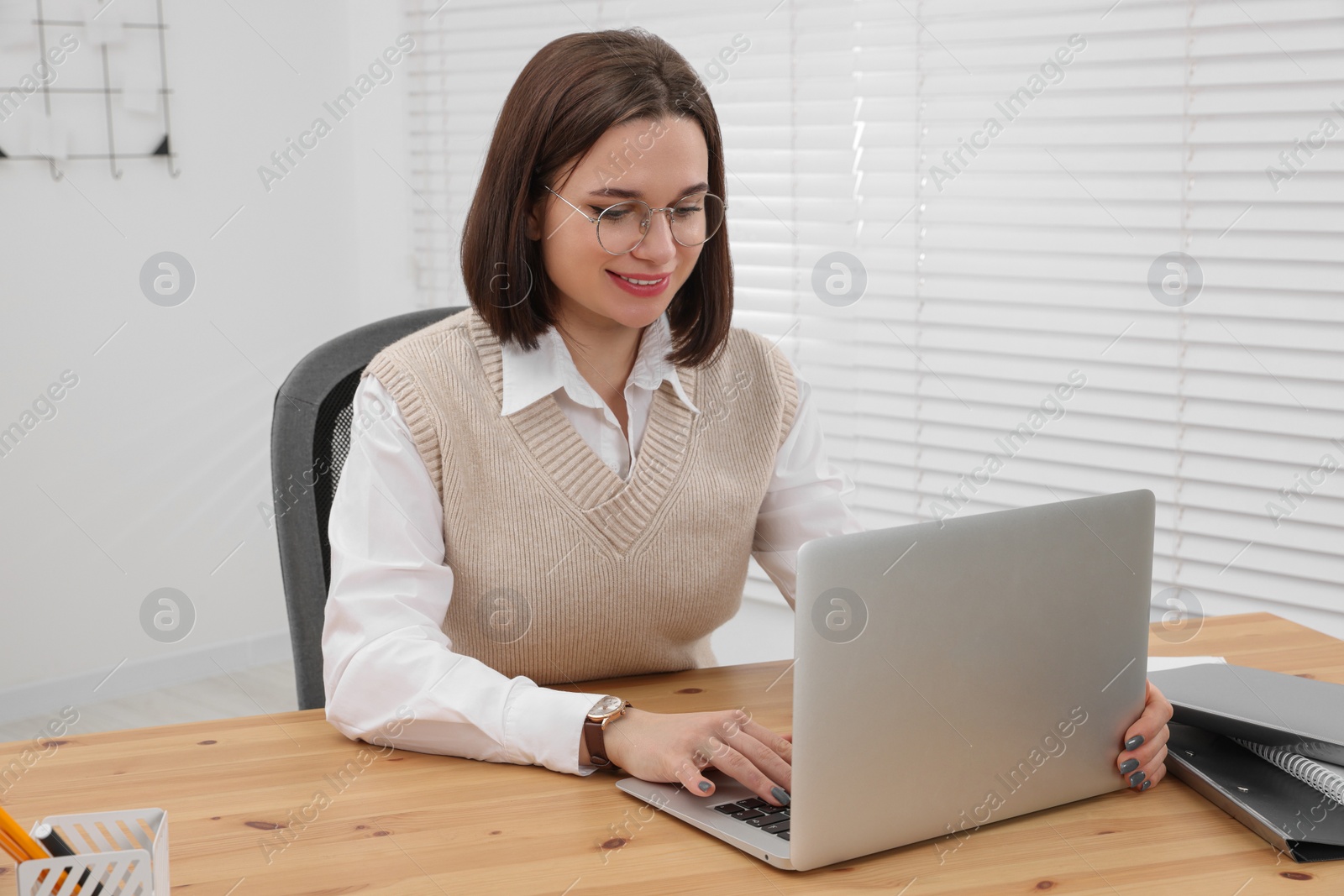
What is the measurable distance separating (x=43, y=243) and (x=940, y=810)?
284 centimetres

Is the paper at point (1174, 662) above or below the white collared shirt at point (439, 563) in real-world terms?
below

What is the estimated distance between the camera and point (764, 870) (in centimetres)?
93

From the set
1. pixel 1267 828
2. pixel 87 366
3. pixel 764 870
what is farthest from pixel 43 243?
pixel 1267 828

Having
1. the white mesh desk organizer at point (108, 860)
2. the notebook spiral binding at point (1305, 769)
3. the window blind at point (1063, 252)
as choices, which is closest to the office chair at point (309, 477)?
the white mesh desk organizer at point (108, 860)

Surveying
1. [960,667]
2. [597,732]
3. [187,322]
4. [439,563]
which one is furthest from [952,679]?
[187,322]

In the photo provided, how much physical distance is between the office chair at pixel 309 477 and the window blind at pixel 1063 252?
1337 mm

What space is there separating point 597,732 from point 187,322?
257 centimetres

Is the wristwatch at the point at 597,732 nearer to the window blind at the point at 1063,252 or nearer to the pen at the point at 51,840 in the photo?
the pen at the point at 51,840

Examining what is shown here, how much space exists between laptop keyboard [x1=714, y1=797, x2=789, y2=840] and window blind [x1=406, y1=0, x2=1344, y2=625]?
1.42 metres

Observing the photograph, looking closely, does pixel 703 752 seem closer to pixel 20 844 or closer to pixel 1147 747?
pixel 1147 747

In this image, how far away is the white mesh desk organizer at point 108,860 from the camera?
741mm

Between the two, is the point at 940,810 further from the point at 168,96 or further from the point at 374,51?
the point at 374,51

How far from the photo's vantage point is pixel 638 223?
4.40ft

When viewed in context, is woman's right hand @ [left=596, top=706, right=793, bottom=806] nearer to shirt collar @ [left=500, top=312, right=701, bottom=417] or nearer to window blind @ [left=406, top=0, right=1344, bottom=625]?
shirt collar @ [left=500, top=312, right=701, bottom=417]
